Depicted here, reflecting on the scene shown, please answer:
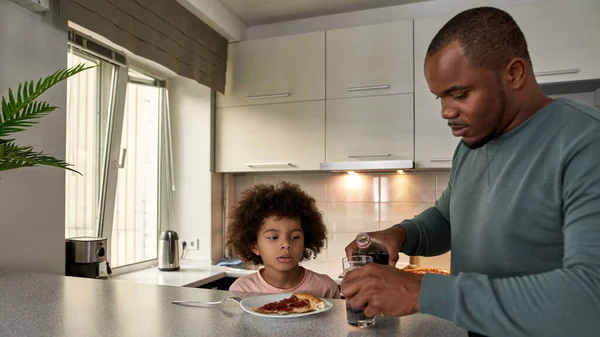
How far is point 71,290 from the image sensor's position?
127 centimetres

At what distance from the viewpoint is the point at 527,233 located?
0.92 m

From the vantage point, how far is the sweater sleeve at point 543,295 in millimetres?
690

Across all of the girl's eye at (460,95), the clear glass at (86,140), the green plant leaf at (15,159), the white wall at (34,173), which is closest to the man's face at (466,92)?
the girl's eye at (460,95)

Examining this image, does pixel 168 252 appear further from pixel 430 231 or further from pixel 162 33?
pixel 430 231

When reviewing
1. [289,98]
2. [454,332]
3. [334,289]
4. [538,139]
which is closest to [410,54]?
[289,98]

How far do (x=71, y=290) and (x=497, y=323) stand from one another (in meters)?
1.07

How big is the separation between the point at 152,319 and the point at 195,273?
1765 mm

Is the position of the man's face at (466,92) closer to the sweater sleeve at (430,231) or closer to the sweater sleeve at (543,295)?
the sweater sleeve at (543,295)

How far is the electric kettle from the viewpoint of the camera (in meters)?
2.78

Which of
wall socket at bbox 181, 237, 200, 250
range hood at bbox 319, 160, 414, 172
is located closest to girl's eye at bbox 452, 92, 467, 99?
range hood at bbox 319, 160, 414, 172

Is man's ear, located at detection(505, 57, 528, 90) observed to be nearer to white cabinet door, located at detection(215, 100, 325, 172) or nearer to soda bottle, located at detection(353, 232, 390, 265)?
soda bottle, located at detection(353, 232, 390, 265)

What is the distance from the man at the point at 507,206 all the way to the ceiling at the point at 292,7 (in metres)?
A: 1.96

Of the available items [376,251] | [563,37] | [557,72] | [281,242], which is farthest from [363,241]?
[563,37]

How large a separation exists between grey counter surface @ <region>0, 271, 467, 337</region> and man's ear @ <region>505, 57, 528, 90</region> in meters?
0.49
